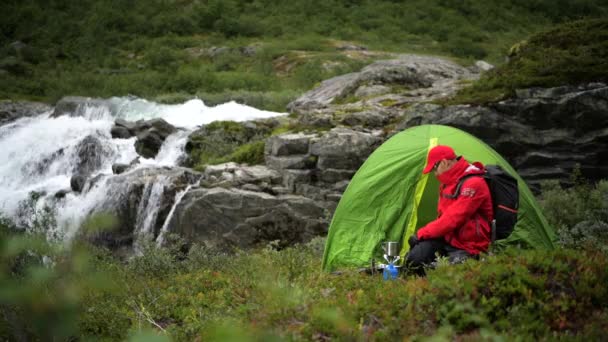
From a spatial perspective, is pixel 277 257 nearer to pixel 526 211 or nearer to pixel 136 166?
pixel 526 211

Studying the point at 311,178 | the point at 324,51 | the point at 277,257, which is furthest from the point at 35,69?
the point at 277,257

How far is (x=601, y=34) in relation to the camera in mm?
13336

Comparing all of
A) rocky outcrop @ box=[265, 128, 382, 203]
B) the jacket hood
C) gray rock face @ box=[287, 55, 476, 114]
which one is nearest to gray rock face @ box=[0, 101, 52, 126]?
gray rock face @ box=[287, 55, 476, 114]

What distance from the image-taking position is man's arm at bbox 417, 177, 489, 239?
20.7 feet

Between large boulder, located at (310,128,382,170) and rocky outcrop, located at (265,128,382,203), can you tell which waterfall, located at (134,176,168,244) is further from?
large boulder, located at (310,128,382,170)

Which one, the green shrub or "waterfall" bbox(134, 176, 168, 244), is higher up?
the green shrub

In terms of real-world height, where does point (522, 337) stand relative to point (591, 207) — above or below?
above

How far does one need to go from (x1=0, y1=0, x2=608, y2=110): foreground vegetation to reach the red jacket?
22514 millimetres

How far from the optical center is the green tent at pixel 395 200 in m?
8.33

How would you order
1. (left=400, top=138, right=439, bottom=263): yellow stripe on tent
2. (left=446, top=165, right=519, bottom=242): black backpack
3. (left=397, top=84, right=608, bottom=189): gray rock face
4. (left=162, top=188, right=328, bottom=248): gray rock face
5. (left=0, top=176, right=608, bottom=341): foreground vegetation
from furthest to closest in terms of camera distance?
(left=162, top=188, right=328, bottom=248): gray rock face → (left=397, top=84, right=608, bottom=189): gray rock face → (left=400, top=138, right=439, bottom=263): yellow stripe on tent → (left=446, top=165, right=519, bottom=242): black backpack → (left=0, top=176, right=608, bottom=341): foreground vegetation

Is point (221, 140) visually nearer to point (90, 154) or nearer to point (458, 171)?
point (90, 154)

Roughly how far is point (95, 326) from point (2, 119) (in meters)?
Result: 23.4

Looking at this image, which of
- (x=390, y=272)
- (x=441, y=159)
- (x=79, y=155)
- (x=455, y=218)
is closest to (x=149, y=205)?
(x=79, y=155)

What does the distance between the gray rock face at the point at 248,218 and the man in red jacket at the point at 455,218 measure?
6.14 metres
